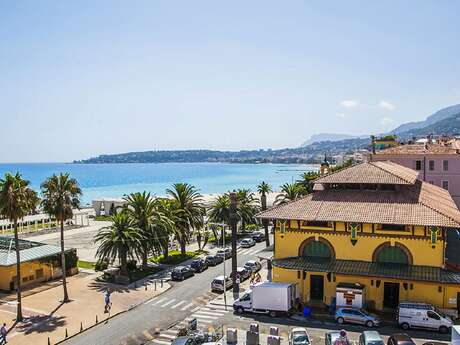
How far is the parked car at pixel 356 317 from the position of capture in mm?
35438

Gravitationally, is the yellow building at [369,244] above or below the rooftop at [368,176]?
below

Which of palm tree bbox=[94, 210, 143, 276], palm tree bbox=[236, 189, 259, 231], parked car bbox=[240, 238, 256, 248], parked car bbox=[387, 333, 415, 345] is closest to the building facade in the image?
palm tree bbox=[236, 189, 259, 231]

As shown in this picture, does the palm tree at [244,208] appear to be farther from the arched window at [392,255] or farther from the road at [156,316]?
the arched window at [392,255]

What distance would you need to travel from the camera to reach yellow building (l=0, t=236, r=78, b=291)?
156 ft

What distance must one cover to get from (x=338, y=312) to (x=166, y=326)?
45.6 ft

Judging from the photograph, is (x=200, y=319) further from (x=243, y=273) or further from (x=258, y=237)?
(x=258, y=237)

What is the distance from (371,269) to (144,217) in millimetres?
28157

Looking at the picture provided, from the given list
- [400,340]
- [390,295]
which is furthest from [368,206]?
[400,340]

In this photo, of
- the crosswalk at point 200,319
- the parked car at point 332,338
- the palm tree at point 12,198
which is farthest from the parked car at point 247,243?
the parked car at point 332,338

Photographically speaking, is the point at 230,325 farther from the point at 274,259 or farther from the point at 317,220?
the point at 317,220

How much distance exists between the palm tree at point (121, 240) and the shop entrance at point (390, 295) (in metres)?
26.6

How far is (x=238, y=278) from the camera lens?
49812mm

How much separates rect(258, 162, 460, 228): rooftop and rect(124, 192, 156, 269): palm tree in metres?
17.0

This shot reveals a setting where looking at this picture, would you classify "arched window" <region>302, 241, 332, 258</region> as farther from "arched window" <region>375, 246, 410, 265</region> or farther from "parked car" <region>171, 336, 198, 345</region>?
"parked car" <region>171, 336, 198, 345</region>
